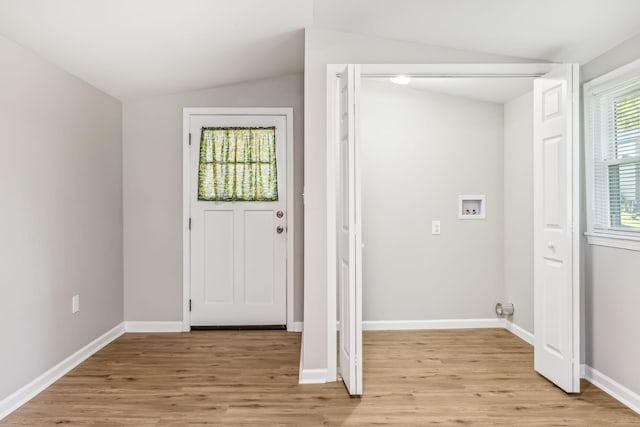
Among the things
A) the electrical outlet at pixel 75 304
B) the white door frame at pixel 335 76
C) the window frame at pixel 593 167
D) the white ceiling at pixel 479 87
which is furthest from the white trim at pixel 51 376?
the window frame at pixel 593 167

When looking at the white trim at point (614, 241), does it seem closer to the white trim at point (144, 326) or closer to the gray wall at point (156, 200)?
the gray wall at point (156, 200)

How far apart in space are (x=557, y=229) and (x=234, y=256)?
2.70 m

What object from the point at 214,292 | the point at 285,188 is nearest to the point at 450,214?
the point at 285,188

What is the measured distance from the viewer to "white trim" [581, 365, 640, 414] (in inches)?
100

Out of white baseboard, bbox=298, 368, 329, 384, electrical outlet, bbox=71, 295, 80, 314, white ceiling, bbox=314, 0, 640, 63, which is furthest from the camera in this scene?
electrical outlet, bbox=71, 295, 80, 314

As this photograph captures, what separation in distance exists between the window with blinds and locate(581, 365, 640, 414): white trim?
0.93 metres

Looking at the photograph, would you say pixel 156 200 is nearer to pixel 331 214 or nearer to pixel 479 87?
pixel 331 214

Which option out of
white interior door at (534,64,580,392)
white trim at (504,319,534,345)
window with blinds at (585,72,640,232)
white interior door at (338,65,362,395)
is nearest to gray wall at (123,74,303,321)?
white interior door at (338,65,362,395)

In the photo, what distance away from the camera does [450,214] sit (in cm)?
430

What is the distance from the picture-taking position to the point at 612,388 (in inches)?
108

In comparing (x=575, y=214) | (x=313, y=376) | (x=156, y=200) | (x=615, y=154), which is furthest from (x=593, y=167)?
(x=156, y=200)

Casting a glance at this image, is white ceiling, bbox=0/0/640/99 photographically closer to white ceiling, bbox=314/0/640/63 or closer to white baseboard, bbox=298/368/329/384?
white ceiling, bbox=314/0/640/63

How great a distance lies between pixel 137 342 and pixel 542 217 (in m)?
3.34

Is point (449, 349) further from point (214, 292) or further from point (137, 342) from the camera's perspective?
point (137, 342)
